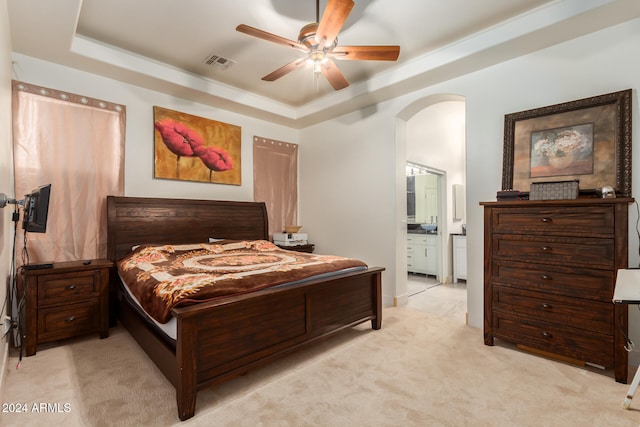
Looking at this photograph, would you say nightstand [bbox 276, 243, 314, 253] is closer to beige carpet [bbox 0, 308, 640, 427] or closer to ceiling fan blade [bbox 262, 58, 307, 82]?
beige carpet [bbox 0, 308, 640, 427]

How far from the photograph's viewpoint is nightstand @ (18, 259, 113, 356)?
2.58 m

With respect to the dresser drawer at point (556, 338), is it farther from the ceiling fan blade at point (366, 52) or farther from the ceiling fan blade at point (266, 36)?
the ceiling fan blade at point (266, 36)

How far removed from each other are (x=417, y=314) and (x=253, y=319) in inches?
89.9

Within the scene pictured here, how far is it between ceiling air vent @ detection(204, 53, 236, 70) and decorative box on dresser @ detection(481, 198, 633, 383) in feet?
10.1

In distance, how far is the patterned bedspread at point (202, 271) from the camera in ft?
6.39

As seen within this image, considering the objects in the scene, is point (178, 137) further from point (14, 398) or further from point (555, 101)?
point (555, 101)

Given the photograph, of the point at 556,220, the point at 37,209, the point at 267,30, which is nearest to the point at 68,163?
the point at 37,209

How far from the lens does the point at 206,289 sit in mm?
1966

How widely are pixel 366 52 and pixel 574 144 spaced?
195cm

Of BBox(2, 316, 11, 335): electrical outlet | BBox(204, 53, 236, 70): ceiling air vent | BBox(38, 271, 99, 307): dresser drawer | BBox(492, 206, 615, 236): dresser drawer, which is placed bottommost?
BBox(2, 316, 11, 335): electrical outlet

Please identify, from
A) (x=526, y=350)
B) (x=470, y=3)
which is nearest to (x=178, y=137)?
(x=470, y=3)

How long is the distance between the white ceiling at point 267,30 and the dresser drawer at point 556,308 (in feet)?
7.20

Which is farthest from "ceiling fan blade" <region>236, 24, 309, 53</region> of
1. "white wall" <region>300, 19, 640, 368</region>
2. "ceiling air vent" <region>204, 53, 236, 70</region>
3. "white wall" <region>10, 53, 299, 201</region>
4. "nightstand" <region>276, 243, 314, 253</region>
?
"nightstand" <region>276, 243, 314, 253</region>

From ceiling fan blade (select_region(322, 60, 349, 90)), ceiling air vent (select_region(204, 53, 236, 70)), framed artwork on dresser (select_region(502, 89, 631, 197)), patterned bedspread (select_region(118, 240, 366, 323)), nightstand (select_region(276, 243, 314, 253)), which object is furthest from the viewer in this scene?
nightstand (select_region(276, 243, 314, 253))
